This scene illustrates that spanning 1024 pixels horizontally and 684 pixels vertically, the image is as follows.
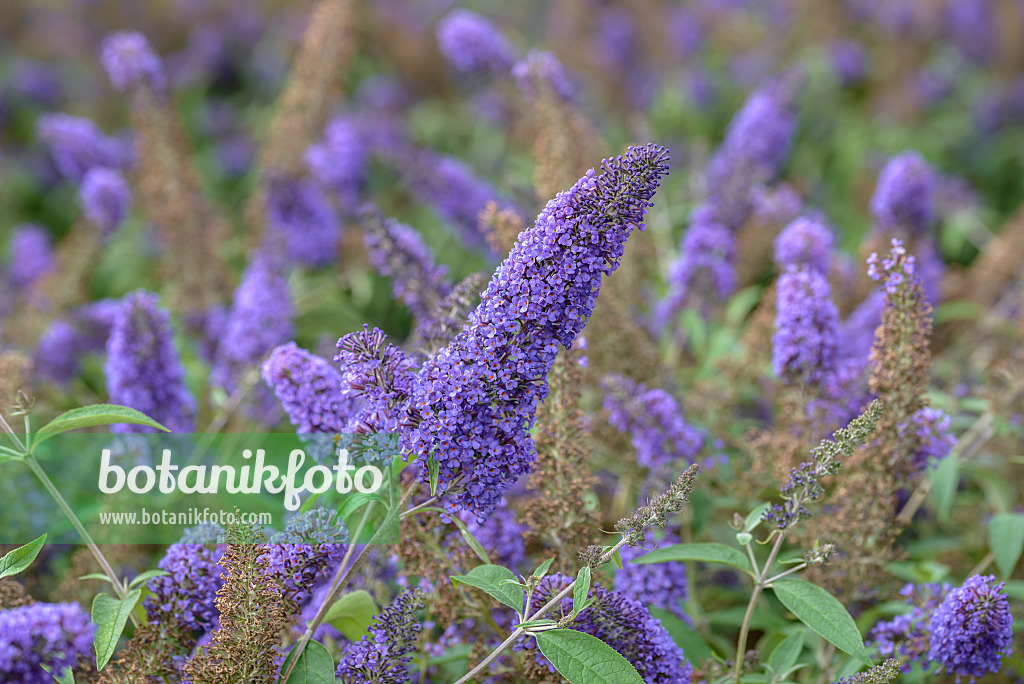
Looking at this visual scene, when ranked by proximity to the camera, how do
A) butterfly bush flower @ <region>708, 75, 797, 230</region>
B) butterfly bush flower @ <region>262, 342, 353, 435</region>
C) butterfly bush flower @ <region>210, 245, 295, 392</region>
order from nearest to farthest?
butterfly bush flower @ <region>262, 342, 353, 435</region>, butterfly bush flower @ <region>210, 245, 295, 392</region>, butterfly bush flower @ <region>708, 75, 797, 230</region>

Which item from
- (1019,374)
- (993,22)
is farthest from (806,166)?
(1019,374)

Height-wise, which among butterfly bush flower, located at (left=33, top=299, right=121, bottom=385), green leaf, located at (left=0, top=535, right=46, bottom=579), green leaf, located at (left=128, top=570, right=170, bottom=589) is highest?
butterfly bush flower, located at (left=33, top=299, right=121, bottom=385)

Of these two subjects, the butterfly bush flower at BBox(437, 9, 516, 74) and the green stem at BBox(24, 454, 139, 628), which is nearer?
the green stem at BBox(24, 454, 139, 628)

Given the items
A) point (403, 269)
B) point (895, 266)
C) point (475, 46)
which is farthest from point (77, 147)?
point (895, 266)

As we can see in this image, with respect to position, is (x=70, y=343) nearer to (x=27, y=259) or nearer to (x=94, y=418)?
(x=27, y=259)

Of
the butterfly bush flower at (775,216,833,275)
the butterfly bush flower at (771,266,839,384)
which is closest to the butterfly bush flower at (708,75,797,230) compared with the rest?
the butterfly bush flower at (775,216,833,275)

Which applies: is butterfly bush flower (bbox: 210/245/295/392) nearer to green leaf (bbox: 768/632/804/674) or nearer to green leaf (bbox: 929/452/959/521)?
green leaf (bbox: 768/632/804/674)
